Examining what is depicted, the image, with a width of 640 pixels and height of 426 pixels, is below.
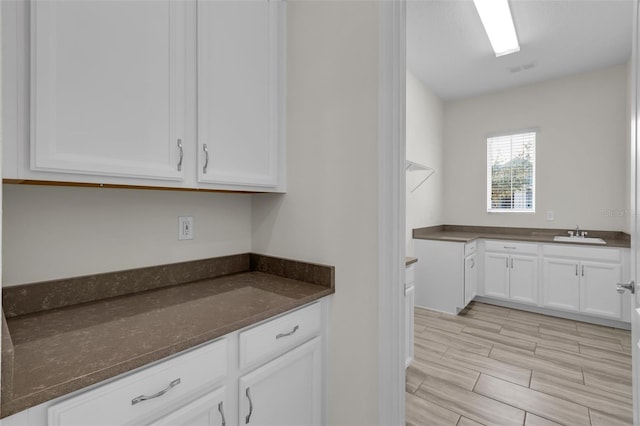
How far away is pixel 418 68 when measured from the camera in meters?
3.41

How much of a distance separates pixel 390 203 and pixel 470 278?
109 inches

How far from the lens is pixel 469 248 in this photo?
3516 millimetres

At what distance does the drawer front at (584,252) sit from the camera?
9.74 feet

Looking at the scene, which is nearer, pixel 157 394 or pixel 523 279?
pixel 157 394

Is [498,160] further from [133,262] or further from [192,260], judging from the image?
[133,262]

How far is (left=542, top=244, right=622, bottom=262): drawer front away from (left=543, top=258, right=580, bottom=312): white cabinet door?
0.24 ft

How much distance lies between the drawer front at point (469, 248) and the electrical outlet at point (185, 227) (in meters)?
2.90

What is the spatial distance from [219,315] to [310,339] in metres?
0.46

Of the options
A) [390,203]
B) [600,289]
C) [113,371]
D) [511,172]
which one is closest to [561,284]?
[600,289]

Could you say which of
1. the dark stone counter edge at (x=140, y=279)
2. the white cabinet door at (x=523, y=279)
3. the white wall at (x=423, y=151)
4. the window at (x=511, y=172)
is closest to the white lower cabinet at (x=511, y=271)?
the white cabinet door at (x=523, y=279)

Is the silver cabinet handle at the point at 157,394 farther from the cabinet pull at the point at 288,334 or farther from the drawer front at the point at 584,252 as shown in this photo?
the drawer front at the point at 584,252

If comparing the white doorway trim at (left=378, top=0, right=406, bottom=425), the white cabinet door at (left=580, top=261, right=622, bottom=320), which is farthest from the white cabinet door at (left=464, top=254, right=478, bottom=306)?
the white doorway trim at (left=378, top=0, right=406, bottom=425)

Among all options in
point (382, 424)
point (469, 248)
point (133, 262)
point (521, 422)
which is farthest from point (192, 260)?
point (469, 248)

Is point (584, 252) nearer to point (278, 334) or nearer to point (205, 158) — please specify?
point (278, 334)
